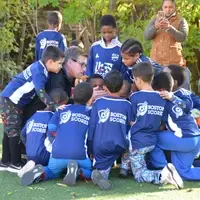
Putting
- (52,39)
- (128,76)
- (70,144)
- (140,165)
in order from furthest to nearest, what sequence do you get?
(52,39), (128,76), (140,165), (70,144)

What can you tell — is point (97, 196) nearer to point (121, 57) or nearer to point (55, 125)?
point (55, 125)

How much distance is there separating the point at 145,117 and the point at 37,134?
1115 millimetres

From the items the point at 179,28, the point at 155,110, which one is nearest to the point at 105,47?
the point at 179,28

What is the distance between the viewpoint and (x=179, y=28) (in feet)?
23.3

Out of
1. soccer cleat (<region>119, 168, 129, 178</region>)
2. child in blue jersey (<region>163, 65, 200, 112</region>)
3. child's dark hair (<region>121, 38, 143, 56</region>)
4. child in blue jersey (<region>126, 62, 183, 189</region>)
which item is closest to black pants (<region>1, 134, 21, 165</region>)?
soccer cleat (<region>119, 168, 129, 178</region>)

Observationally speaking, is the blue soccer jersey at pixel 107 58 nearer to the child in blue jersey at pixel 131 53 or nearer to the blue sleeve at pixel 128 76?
the blue sleeve at pixel 128 76

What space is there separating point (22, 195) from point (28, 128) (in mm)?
908

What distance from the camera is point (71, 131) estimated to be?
202 inches

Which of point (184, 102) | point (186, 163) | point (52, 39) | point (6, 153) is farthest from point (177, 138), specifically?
point (52, 39)

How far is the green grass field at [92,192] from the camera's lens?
466 cm

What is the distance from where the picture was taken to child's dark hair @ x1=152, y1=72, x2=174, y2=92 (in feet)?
17.6

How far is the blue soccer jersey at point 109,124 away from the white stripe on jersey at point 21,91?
30.6 inches

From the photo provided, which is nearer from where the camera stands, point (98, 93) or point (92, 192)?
point (92, 192)

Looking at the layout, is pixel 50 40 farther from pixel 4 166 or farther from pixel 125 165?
pixel 125 165
